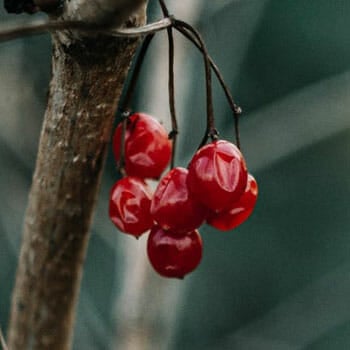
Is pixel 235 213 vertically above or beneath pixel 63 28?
beneath

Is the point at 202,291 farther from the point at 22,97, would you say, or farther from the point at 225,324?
the point at 22,97

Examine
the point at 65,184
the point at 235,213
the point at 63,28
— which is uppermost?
the point at 63,28

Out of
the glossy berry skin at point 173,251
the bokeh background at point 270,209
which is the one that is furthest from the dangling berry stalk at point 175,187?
the bokeh background at point 270,209

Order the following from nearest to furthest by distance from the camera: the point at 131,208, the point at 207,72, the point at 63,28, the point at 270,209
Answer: the point at 63,28 < the point at 207,72 < the point at 131,208 < the point at 270,209

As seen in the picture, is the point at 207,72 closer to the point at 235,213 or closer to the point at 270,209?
the point at 235,213

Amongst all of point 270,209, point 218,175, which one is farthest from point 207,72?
point 270,209

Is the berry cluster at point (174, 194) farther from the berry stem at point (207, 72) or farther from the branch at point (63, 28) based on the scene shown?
the branch at point (63, 28)
